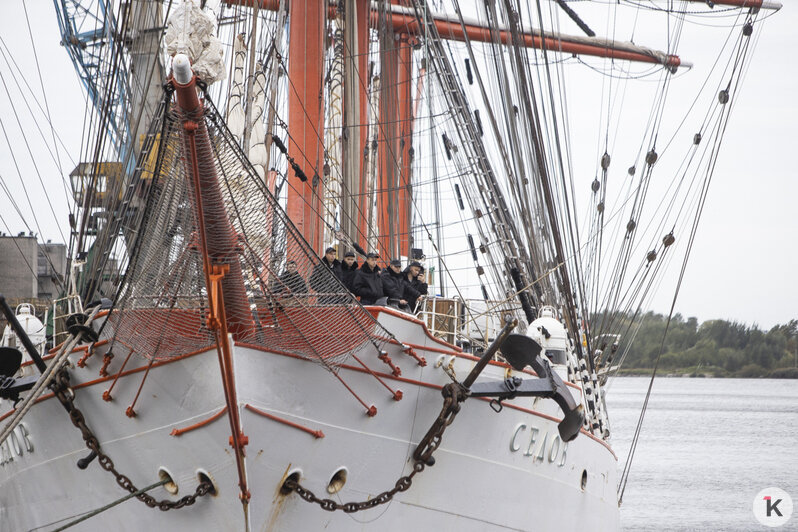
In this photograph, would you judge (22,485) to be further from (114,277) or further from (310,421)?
(310,421)

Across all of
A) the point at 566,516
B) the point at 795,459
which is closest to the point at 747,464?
the point at 795,459

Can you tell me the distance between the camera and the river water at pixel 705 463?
85.5 ft

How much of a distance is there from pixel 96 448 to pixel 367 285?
385cm

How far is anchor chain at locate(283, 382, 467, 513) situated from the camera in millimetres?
10742

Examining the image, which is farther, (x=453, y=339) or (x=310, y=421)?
(x=453, y=339)

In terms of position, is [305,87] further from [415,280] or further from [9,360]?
[9,360]

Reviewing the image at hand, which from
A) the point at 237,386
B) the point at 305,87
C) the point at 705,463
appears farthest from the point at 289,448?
the point at 705,463

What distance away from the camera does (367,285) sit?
13180mm

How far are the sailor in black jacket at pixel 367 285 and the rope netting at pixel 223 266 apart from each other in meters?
2.07

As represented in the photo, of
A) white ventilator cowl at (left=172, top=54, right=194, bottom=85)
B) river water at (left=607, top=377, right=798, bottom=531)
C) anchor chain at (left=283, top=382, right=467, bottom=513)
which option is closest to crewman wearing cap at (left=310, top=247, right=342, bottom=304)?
anchor chain at (left=283, top=382, right=467, bottom=513)

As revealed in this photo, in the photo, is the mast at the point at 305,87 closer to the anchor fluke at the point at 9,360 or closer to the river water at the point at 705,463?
the anchor fluke at the point at 9,360

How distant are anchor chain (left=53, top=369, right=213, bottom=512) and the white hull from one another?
0.11m

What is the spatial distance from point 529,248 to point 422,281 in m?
3.16

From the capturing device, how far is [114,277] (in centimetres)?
1341
